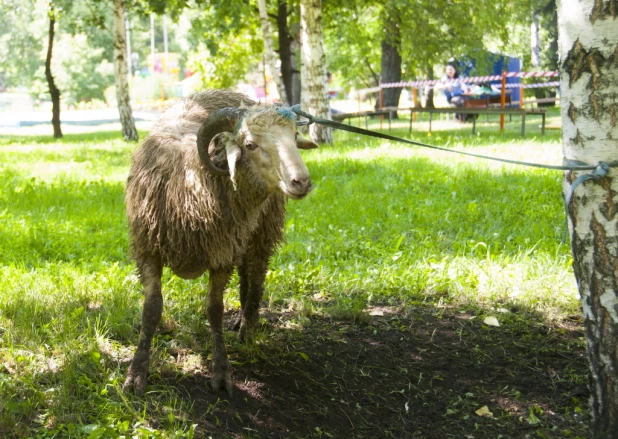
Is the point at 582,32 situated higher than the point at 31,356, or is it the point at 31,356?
the point at 582,32

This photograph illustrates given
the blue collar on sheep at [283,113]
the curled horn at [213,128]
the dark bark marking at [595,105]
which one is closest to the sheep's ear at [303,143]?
the blue collar on sheep at [283,113]

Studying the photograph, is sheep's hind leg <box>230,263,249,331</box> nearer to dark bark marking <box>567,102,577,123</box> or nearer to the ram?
the ram

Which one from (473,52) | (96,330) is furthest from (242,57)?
(96,330)

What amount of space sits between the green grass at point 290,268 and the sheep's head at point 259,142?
4.12 feet

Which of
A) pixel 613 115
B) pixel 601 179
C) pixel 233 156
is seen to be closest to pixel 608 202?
pixel 601 179

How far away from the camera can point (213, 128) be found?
363 cm

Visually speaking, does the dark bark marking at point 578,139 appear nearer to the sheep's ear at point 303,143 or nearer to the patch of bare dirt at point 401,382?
the sheep's ear at point 303,143

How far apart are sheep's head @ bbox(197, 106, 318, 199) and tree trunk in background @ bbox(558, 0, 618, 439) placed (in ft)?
4.37

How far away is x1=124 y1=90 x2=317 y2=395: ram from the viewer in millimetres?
3475

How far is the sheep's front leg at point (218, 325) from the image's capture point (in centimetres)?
391

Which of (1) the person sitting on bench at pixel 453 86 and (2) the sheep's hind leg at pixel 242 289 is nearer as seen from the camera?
(2) the sheep's hind leg at pixel 242 289

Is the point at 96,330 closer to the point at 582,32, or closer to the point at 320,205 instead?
the point at 582,32

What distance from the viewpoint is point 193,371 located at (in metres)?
4.09

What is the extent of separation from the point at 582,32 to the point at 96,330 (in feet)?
10.5
